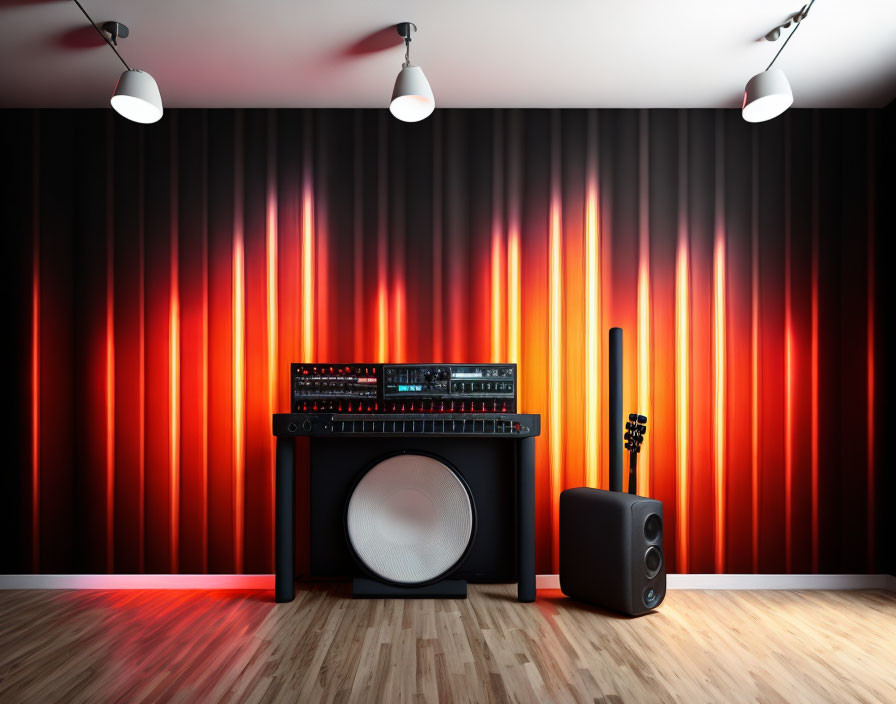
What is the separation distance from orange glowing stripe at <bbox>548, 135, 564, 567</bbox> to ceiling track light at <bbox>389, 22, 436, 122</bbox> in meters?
1.04

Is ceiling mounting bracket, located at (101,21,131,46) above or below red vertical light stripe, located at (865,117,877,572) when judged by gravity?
above

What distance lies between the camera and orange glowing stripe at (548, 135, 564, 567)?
10.8ft

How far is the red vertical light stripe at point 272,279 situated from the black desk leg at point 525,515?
1.36 meters

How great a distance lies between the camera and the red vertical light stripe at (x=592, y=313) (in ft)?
10.8

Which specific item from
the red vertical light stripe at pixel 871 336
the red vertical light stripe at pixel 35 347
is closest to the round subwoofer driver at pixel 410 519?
the red vertical light stripe at pixel 35 347

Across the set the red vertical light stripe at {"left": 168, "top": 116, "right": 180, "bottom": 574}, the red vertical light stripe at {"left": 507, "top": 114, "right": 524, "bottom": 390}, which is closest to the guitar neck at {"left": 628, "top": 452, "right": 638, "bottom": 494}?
the red vertical light stripe at {"left": 507, "top": 114, "right": 524, "bottom": 390}

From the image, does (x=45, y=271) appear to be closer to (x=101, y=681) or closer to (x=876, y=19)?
(x=101, y=681)

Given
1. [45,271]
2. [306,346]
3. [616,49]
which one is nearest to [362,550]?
[306,346]

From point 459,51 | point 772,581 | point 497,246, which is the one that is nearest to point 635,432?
point 772,581

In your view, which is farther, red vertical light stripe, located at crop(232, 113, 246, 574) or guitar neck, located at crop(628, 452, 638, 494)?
red vertical light stripe, located at crop(232, 113, 246, 574)

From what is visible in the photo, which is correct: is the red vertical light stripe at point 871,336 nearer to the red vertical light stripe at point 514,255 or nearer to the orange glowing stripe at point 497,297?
the red vertical light stripe at point 514,255

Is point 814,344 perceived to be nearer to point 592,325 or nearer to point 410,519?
point 592,325

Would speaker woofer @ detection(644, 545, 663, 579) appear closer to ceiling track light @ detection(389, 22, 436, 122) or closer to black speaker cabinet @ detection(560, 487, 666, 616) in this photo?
black speaker cabinet @ detection(560, 487, 666, 616)

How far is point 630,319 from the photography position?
3.33 m
